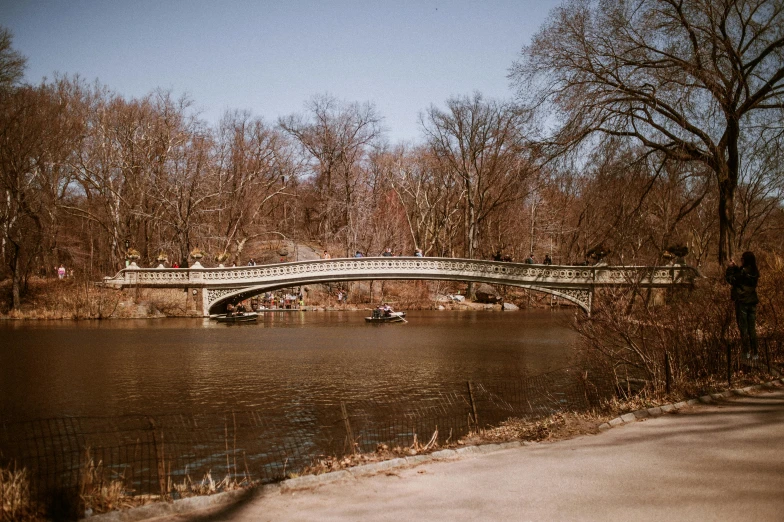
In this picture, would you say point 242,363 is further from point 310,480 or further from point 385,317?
point 385,317

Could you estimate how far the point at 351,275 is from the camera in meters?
36.6

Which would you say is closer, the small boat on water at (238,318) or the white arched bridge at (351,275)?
the white arched bridge at (351,275)

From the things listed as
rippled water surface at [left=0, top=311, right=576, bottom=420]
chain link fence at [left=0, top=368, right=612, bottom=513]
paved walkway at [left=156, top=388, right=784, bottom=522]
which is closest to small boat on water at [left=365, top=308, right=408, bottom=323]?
rippled water surface at [left=0, top=311, right=576, bottom=420]

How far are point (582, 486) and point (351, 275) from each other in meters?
31.3

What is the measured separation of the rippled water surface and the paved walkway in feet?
24.6

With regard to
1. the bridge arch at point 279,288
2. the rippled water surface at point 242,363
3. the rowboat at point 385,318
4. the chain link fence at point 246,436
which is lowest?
the chain link fence at point 246,436

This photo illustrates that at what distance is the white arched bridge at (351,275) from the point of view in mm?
34906

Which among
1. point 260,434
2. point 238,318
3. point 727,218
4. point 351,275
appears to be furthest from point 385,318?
point 260,434

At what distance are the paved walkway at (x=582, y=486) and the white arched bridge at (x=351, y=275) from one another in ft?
91.9

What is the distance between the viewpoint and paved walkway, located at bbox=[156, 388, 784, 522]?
4914 mm

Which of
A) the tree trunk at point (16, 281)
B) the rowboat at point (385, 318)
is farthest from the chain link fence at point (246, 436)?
the tree trunk at point (16, 281)

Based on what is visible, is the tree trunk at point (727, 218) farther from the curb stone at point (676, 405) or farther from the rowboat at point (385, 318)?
the rowboat at point (385, 318)

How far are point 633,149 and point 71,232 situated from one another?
4262cm

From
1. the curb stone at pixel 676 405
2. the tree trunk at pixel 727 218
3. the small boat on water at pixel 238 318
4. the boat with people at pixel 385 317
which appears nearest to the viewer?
the curb stone at pixel 676 405
